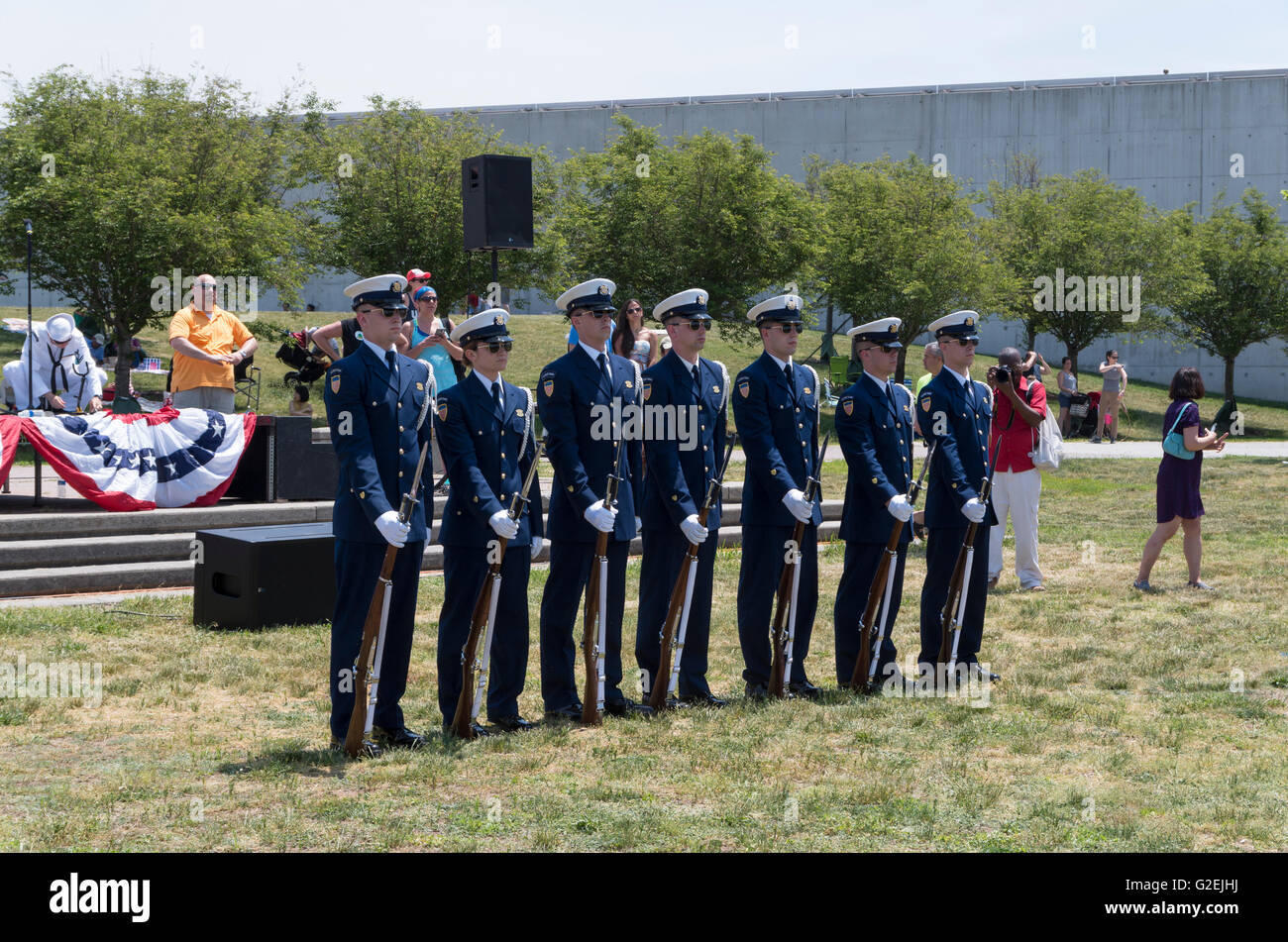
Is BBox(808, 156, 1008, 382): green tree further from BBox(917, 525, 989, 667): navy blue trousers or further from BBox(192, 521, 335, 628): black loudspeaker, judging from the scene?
BBox(917, 525, 989, 667): navy blue trousers

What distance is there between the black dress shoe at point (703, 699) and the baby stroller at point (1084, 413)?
24.8 metres

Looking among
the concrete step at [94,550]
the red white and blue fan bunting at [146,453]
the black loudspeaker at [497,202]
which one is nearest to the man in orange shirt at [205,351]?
the red white and blue fan bunting at [146,453]

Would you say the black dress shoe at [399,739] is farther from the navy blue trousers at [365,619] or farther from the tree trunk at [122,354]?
the tree trunk at [122,354]

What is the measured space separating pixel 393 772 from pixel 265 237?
21.6m

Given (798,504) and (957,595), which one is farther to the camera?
(957,595)

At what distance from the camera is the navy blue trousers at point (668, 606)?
7.41 metres

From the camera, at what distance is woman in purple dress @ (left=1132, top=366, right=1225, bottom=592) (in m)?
11.2

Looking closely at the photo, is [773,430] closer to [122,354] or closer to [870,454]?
[870,454]

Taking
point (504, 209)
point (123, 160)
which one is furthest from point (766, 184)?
point (504, 209)

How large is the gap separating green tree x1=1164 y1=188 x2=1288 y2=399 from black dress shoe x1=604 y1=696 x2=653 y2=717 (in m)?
36.3

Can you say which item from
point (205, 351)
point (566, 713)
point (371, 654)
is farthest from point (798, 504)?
point (205, 351)

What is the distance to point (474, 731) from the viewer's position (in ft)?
21.6

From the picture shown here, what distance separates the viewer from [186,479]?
1210 cm

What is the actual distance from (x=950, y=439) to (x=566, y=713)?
114 inches
